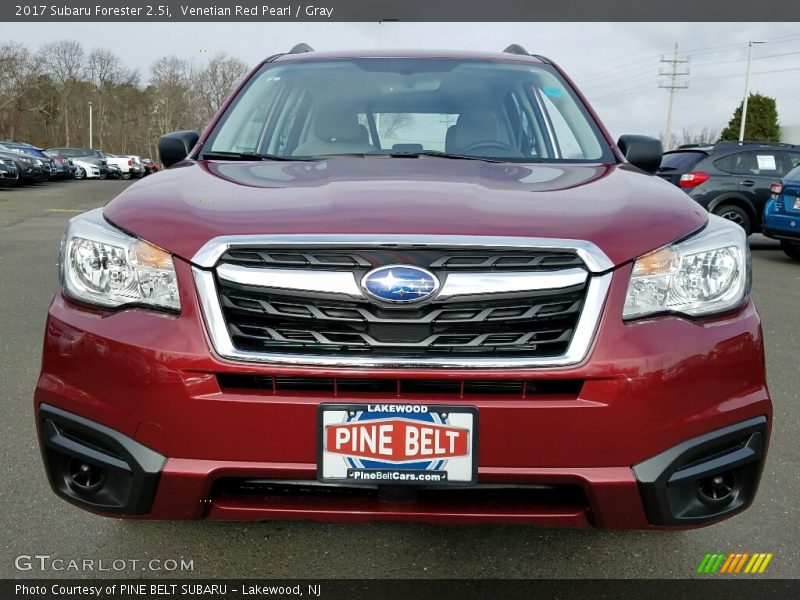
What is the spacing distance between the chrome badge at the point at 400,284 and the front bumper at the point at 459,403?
0.60ft

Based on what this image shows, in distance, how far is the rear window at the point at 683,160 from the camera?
12242mm

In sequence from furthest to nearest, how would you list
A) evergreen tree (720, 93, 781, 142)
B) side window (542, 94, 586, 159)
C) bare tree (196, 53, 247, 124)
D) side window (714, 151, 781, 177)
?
bare tree (196, 53, 247, 124) → evergreen tree (720, 93, 781, 142) → side window (714, 151, 781, 177) → side window (542, 94, 586, 159)

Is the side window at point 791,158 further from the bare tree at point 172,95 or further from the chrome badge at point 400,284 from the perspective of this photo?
the bare tree at point 172,95

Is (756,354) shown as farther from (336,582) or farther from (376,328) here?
(336,582)

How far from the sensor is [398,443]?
74.7 inches

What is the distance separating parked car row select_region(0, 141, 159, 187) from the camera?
22703mm

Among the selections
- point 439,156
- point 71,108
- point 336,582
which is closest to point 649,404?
point 336,582

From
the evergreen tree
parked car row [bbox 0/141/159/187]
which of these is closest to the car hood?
parked car row [bbox 0/141/159/187]

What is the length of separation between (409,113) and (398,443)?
1.76 meters

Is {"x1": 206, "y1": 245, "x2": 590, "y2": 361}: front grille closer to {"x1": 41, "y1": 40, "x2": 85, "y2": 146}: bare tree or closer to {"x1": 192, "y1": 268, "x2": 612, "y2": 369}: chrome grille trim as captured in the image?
{"x1": 192, "y1": 268, "x2": 612, "y2": 369}: chrome grille trim

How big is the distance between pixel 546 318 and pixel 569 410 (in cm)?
23

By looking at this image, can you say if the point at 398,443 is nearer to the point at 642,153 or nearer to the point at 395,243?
the point at 395,243

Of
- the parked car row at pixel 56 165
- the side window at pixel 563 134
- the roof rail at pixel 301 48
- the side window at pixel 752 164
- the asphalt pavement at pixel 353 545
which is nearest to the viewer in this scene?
the asphalt pavement at pixel 353 545

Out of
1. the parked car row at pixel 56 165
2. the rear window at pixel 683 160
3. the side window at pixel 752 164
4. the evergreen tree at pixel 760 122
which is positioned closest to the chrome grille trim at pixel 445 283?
the rear window at pixel 683 160
